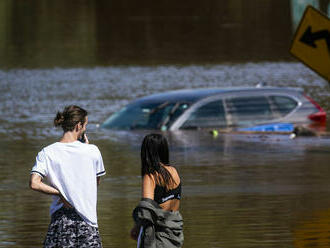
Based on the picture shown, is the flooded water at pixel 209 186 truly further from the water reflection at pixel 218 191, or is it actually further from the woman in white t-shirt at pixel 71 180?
the woman in white t-shirt at pixel 71 180

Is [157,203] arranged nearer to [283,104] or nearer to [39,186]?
[39,186]

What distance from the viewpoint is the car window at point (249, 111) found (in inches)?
906

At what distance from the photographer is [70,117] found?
7539 millimetres

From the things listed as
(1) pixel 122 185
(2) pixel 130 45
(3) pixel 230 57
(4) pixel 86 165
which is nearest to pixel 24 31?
(2) pixel 130 45

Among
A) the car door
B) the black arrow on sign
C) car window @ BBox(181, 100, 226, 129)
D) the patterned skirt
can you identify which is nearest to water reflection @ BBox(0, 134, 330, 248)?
car window @ BBox(181, 100, 226, 129)

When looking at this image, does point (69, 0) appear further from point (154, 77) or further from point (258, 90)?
point (258, 90)

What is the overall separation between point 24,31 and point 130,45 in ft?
57.2

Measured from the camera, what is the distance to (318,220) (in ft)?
38.9

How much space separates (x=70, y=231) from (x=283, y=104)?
15826mm

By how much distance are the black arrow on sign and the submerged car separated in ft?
29.2

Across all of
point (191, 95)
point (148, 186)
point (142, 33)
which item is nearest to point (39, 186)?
point (148, 186)

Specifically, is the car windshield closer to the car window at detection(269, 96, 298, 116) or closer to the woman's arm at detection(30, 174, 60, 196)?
the car window at detection(269, 96, 298, 116)

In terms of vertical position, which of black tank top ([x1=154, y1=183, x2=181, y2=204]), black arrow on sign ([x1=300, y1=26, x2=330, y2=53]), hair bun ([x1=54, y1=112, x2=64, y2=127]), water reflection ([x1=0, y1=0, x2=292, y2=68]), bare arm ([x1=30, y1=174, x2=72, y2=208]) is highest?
hair bun ([x1=54, y1=112, x2=64, y2=127])

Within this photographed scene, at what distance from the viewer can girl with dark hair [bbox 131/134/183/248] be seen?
742 centimetres
